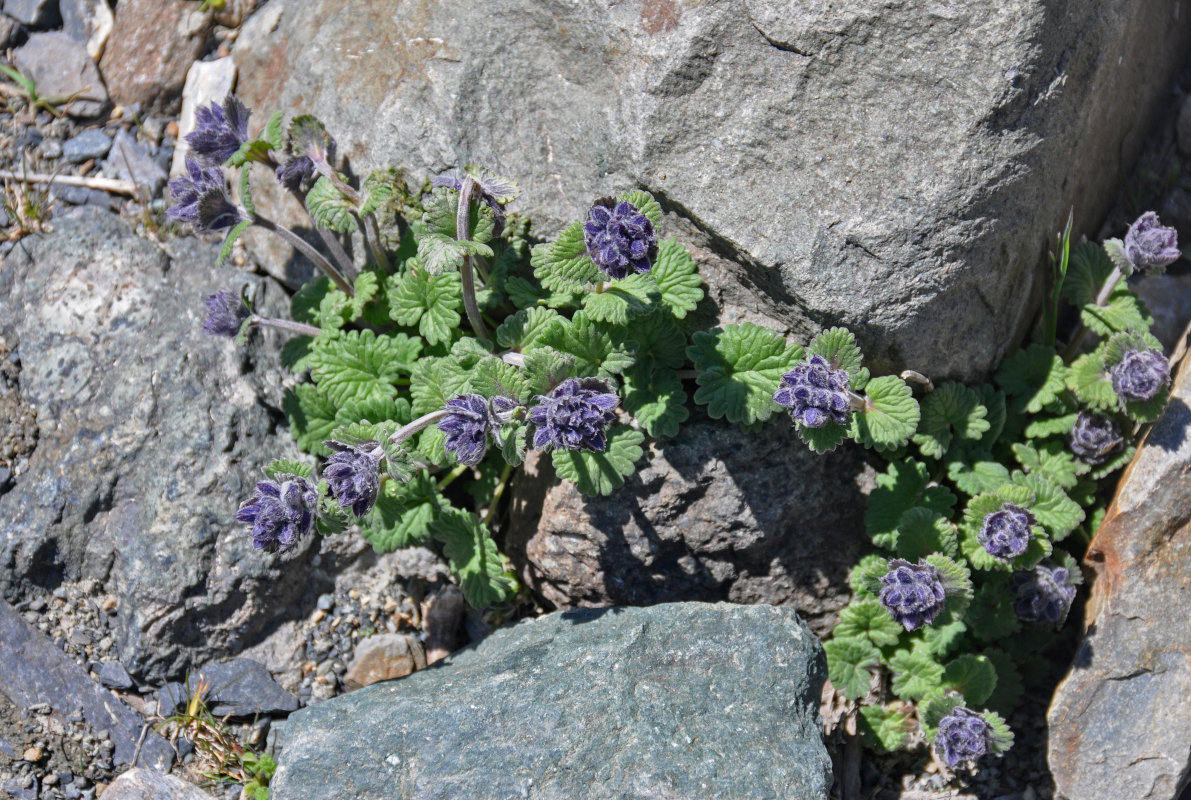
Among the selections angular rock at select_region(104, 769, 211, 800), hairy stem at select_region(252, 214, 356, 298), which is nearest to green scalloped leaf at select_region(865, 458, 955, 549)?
hairy stem at select_region(252, 214, 356, 298)

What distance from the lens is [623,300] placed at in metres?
→ 4.89

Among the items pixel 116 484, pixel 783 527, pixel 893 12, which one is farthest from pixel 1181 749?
pixel 116 484

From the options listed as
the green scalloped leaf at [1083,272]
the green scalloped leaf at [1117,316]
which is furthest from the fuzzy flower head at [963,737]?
the green scalloped leaf at [1083,272]

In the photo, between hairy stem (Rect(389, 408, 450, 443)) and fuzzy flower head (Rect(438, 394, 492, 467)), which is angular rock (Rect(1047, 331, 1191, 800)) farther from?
hairy stem (Rect(389, 408, 450, 443))

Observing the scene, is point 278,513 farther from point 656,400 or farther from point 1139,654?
point 1139,654

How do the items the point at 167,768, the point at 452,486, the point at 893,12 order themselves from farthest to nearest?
1. the point at 452,486
2. the point at 167,768
3. the point at 893,12

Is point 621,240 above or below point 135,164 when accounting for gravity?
above

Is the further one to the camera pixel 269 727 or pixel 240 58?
pixel 240 58

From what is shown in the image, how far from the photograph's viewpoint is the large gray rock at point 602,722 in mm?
4449

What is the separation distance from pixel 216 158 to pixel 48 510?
211cm

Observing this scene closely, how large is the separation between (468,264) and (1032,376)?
10.4 ft

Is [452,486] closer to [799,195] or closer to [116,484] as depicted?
[116,484]

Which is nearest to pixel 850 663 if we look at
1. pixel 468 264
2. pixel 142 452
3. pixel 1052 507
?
pixel 1052 507

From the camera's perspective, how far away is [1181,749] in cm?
499
